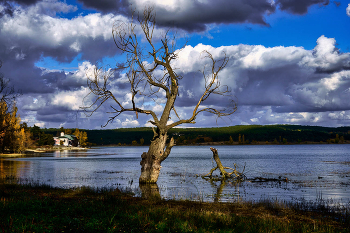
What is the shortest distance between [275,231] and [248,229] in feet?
2.73

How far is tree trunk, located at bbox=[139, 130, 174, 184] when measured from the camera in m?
23.7

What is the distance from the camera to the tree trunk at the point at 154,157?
23.7 m

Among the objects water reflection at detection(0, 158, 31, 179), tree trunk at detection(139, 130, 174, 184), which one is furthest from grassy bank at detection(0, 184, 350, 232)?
water reflection at detection(0, 158, 31, 179)

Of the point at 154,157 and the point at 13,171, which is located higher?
the point at 154,157

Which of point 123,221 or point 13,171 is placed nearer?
point 123,221

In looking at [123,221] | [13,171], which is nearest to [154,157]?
[123,221]

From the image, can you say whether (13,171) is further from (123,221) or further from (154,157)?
(123,221)

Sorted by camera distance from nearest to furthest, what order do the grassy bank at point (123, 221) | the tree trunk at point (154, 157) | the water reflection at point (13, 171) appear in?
1. the grassy bank at point (123, 221)
2. the tree trunk at point (154, 157)
3. the water reflection at point (13, 171)

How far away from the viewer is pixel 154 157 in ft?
77.6

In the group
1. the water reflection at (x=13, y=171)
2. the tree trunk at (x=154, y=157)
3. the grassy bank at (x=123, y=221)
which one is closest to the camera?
the grassy bank at (x=123, y=221)

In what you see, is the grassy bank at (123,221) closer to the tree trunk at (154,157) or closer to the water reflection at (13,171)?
the tree trunk at (154,157)

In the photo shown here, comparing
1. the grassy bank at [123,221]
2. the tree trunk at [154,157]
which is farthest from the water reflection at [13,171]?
the grassy bank at [123,221]

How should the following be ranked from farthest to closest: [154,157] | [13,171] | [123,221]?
[13,171] < [154,157] < [123,221]

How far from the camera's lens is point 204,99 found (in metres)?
24.2
